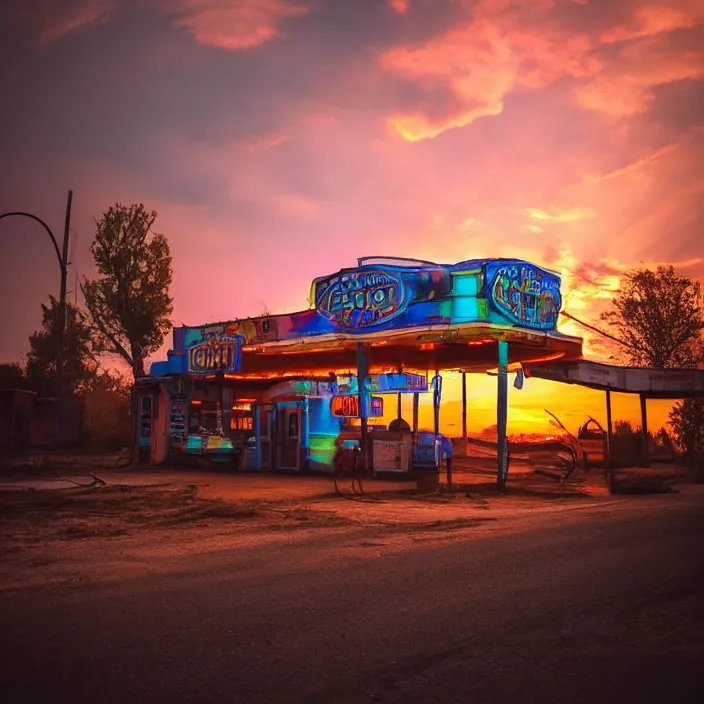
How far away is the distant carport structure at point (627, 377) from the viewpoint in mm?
27500

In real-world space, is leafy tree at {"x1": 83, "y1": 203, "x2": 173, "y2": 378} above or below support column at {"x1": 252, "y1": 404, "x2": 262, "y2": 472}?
above

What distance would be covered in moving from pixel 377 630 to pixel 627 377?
2553 cm

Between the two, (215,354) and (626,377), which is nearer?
(215,354)

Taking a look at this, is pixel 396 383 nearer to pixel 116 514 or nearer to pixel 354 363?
pixel 354 363

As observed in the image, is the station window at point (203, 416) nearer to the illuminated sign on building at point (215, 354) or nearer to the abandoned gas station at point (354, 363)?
the abandoned gas station at point (354, 363)

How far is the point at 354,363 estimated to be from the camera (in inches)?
1136

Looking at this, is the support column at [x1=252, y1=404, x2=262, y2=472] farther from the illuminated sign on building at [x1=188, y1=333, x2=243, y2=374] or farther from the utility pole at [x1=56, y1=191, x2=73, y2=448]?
the utility pole at [x1=56, y1=191, x2=73, y2=448]

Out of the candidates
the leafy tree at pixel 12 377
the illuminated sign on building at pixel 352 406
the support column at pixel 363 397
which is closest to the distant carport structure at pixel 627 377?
the illuminated sign on building at pixel 352 406

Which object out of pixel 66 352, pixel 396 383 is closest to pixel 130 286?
pixel 66 352

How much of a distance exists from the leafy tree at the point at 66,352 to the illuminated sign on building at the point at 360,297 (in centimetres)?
2363

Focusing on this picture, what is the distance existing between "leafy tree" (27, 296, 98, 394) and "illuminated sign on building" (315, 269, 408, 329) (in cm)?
2363

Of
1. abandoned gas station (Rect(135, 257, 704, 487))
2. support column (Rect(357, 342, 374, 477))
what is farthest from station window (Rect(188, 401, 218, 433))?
support column (Rect(357, 342, 374, 477))

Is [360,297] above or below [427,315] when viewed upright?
above

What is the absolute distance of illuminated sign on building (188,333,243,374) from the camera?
2617cm
